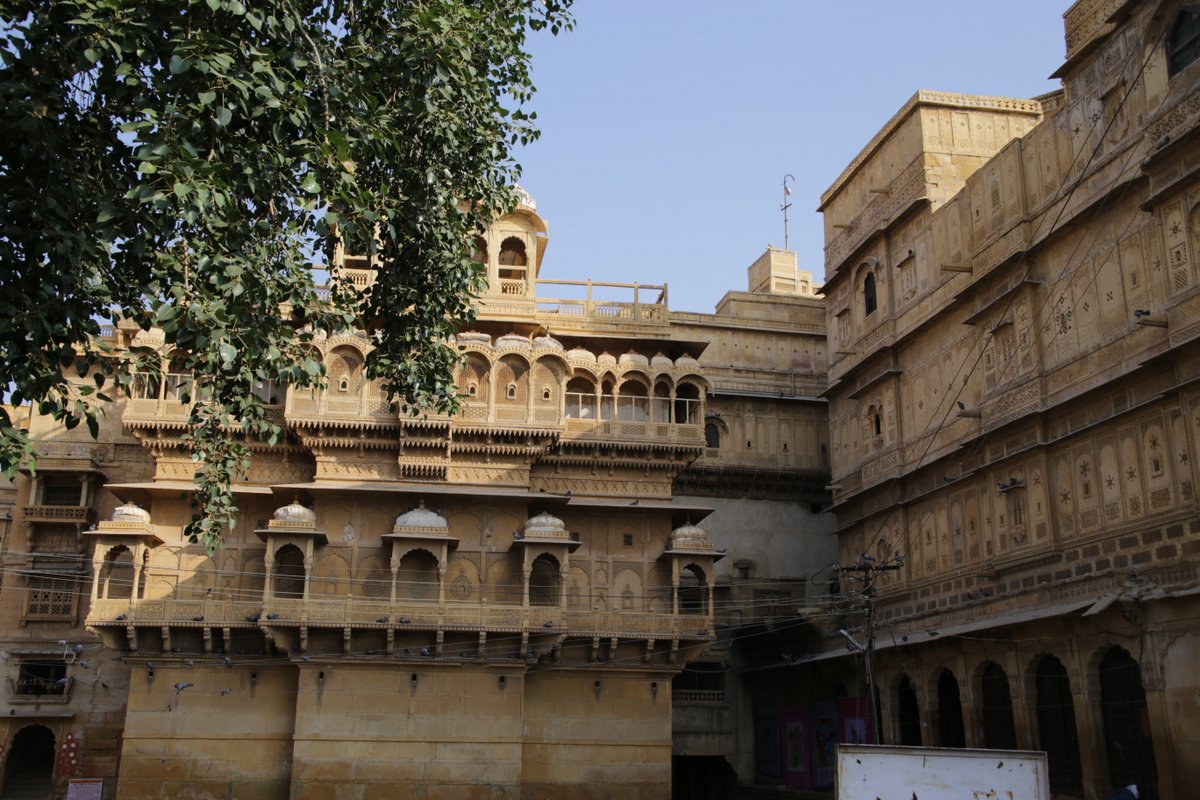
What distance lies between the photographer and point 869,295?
104ft

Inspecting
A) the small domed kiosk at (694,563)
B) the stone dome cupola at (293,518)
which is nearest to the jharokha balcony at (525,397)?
the stone dome cupola at (293,518)

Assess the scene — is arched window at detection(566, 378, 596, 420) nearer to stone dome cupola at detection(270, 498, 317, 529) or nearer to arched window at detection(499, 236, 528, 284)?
arched window at detection(499, 236, 528, 284)

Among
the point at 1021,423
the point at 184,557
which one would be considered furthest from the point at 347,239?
the point at 184,557

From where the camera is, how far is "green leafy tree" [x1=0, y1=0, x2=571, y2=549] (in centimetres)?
1077

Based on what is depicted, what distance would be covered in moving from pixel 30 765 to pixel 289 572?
9.31 metres

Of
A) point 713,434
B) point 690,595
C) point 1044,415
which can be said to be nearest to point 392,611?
point 690,595

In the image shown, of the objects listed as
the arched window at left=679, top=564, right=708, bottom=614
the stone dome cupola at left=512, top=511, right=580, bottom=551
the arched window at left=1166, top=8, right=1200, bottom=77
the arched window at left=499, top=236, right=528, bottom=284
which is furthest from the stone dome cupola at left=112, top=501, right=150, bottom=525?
the arched window at left=1166, top=8, right=1200, bottom=77

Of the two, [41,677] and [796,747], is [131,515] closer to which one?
[41,677]

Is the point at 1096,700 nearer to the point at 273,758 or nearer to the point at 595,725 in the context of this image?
the point at 595,725

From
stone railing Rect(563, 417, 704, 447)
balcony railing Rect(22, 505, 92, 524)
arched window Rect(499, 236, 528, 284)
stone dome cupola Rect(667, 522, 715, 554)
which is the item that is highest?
arched window Rect(499, 236, 528, 284)

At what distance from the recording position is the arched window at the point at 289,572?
27.7 m

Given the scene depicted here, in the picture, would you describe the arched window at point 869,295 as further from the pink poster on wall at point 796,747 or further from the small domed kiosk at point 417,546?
the small domed kiosk at point 417,546

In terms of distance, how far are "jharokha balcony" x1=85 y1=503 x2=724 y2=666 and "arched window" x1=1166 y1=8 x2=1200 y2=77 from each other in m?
14.2

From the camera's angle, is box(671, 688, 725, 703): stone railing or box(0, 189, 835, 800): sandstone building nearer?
box(0, 189, 835, 800): sandstone building
